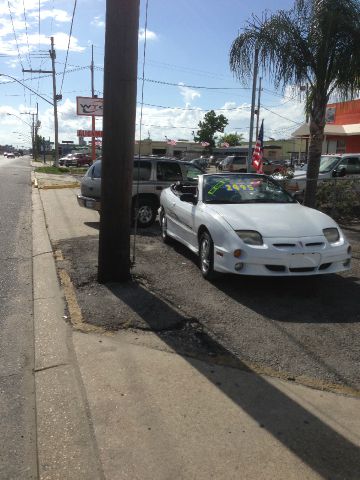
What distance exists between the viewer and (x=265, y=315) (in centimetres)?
537

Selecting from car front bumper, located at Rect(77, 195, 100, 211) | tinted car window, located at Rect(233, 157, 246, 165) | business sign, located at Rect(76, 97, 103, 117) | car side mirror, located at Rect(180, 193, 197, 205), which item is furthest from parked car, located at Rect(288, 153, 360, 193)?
tinted car window, located at Rect(233, 157, 246, 165)

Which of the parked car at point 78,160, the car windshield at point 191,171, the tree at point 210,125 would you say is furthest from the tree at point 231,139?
the car windshield at point 191,171

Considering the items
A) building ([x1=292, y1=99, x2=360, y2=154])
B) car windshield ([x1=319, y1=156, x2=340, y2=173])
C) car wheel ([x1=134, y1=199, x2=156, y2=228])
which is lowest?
car wheel ([x1=134, y1=199, x2=156, y2=228])

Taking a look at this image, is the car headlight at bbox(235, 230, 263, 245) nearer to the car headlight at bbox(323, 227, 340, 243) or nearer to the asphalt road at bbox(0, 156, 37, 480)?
the car headlight at bbox(323, 227, 340, 243)

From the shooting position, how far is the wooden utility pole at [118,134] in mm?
5910

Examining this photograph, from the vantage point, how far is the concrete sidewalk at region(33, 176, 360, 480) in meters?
2.88

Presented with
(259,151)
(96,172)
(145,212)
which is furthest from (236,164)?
(145,212)

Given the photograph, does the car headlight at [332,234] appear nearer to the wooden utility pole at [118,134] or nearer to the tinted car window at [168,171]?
the wooden utility pole at [118,134]

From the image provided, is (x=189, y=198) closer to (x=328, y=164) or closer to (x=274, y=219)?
(x=274, y=219)

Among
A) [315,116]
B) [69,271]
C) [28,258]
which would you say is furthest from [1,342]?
[315,116]

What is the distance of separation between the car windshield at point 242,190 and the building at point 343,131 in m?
21.4

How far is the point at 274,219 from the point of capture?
6445 millimetres

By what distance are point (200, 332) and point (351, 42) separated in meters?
7.09

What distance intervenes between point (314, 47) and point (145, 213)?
4.84 metres
